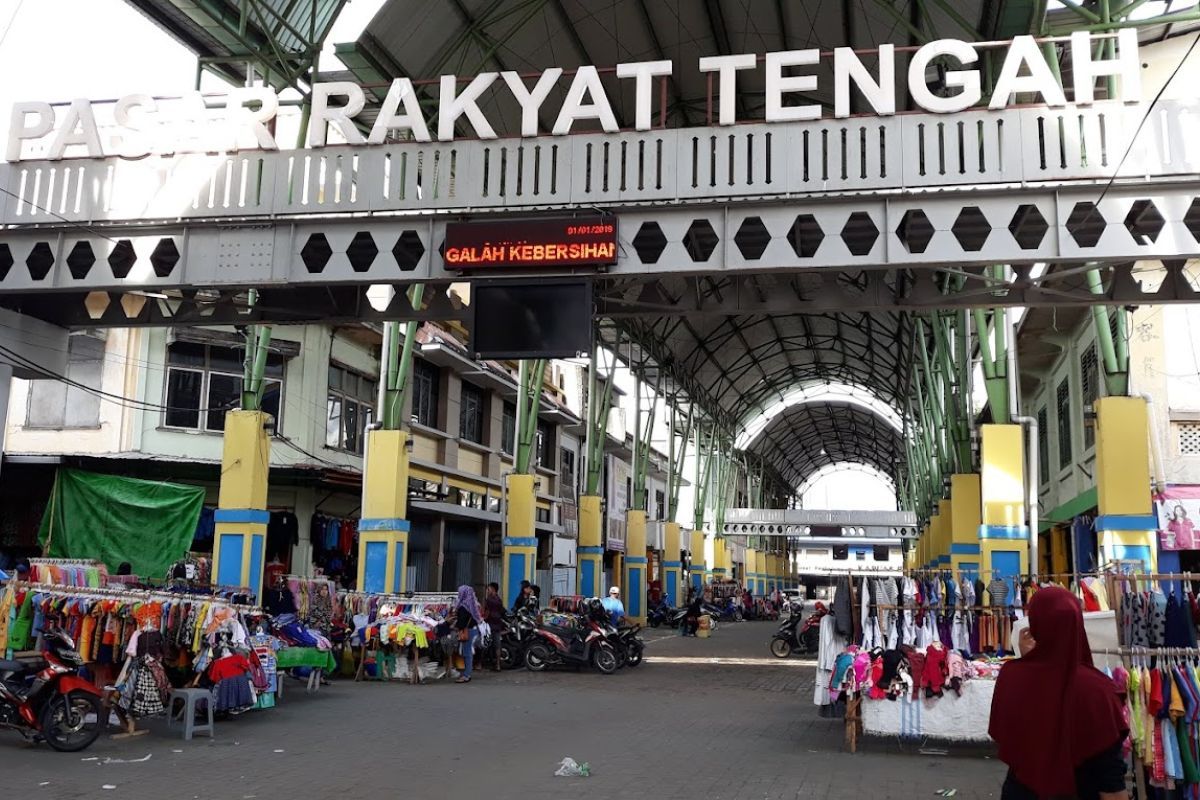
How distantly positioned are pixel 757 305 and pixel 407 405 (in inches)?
685

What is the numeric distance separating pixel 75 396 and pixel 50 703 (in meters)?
14.1

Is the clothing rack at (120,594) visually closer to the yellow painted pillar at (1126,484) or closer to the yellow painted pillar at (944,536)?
the yellow painted pillar at (1126,484)

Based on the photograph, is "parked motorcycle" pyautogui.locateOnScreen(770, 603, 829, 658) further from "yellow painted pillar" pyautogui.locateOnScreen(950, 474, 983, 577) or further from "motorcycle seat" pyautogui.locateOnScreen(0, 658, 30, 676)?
"motorcycle seat" pyautogui.locateOnScreen(0, 658, 30, 676)

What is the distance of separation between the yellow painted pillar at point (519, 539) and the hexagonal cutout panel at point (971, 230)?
59.4 feet

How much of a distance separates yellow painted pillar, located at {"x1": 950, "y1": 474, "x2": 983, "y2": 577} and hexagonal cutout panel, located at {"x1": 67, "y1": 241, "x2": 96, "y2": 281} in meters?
20.8

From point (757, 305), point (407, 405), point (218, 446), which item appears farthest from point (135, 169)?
point (407, 405)

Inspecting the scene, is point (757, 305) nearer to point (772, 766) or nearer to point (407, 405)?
point (772, 766)

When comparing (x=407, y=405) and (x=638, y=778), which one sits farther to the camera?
(x=407, y=405)

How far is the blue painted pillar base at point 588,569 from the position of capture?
117ft

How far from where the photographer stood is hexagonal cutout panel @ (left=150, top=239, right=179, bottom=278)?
40.7 feet

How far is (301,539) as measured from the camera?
2412 cm

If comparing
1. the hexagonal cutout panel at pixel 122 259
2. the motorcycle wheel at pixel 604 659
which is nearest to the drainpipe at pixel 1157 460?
the motorcycle wheel at pixel 604 659

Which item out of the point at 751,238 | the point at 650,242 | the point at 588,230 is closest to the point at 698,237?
the point at 650,242

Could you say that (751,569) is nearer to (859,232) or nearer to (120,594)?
(859,232)
